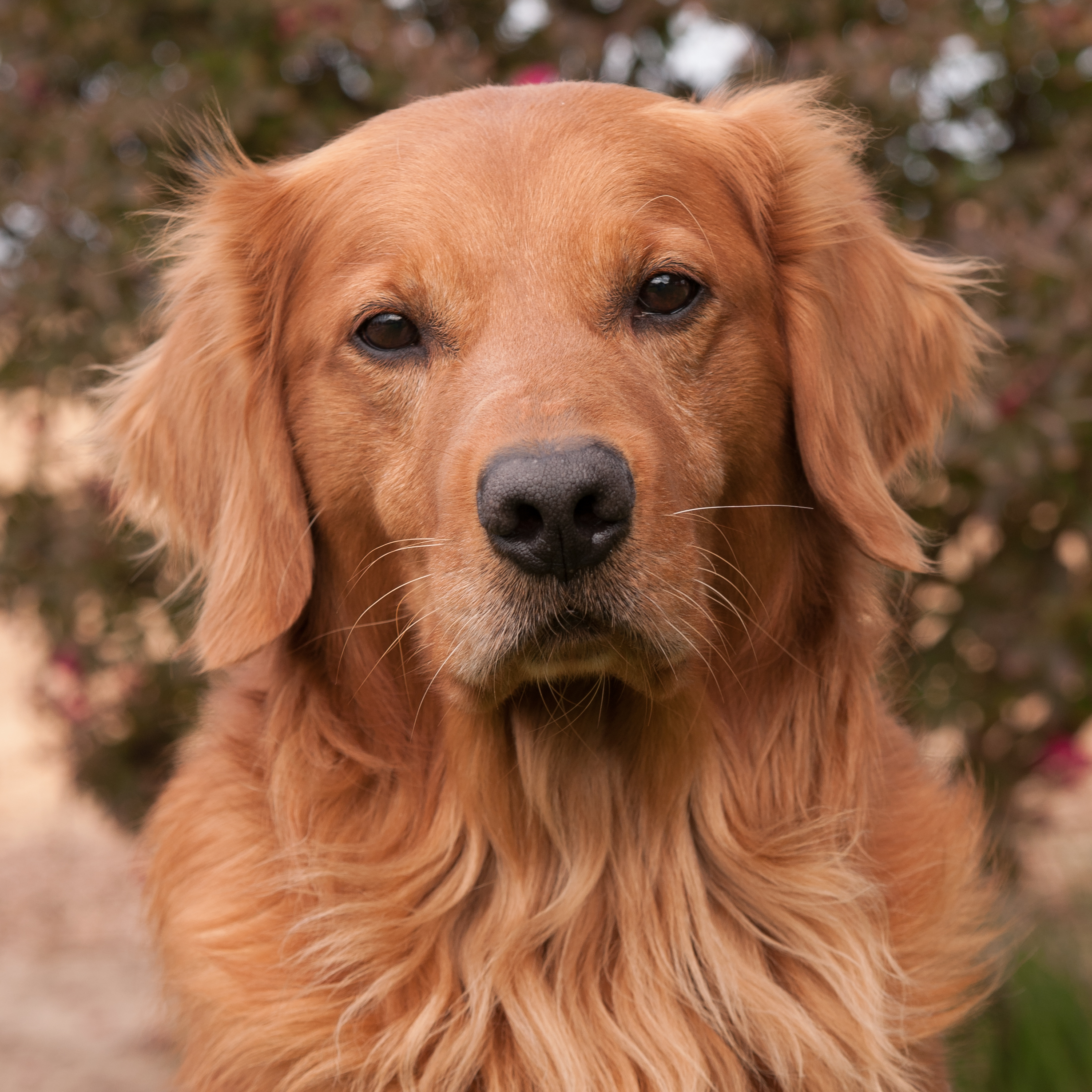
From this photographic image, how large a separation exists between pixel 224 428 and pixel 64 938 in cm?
440

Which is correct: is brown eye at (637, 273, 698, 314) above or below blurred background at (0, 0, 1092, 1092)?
above

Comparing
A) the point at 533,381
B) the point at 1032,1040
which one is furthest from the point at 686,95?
the point at 1032,1040

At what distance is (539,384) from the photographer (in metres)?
2.07

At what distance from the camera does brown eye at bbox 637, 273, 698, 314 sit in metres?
2.32

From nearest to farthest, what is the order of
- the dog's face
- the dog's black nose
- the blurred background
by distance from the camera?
the dog's black nose
the dog's face
the blurred background

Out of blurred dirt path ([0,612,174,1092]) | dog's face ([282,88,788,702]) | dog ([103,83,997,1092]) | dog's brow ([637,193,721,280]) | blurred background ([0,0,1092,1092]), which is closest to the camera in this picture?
dog's face ([282,88,788,702])

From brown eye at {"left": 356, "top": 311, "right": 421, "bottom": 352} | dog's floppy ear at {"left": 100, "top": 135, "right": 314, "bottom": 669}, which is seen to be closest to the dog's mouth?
dog's floppy ear at {"left": 100, "top": 135, "right": 314, "bottom": 669}

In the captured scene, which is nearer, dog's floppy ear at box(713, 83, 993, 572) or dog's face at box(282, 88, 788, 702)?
dog's face at box(282, 88, 788, 702)

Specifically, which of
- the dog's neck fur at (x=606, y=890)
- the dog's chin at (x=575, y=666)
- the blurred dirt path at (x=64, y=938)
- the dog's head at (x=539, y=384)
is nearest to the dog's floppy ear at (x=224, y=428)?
the dog's head at (x=539, y=384)

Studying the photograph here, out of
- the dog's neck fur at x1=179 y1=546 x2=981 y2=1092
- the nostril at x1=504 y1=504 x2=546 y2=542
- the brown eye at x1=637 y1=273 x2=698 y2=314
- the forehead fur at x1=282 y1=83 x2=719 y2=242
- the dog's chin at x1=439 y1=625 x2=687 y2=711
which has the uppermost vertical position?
the forehead fur at x1=282 y1=83 x2=719 y2=242

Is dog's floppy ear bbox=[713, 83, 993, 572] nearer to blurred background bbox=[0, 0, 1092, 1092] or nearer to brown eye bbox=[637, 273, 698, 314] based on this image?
brown eye bbox=[637, 273, 698, 314]

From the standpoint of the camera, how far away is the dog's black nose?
1886 millimetres

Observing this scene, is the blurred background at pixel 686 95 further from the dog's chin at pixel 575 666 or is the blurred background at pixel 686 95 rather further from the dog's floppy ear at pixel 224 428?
the dog's chin at pixel 575 666

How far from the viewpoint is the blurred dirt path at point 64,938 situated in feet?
15.6
